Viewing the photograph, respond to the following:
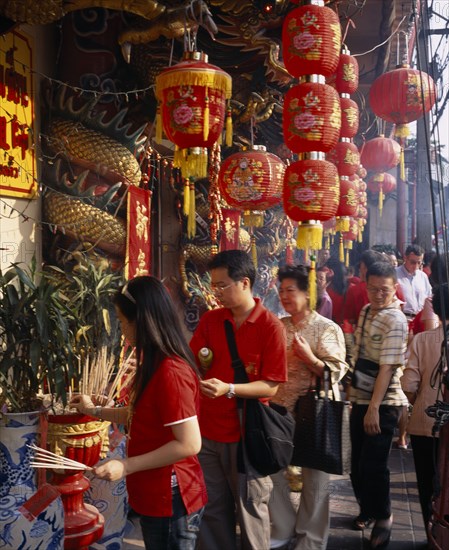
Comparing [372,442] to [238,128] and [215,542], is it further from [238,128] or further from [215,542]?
[238,128]

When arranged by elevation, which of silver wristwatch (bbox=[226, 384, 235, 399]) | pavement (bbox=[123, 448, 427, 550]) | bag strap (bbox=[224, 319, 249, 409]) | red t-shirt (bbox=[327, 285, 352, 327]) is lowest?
pavement (bbox=[123, 448, 427, 550])

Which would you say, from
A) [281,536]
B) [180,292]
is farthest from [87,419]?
[180,292]

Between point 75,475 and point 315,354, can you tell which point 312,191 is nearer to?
point 315,354

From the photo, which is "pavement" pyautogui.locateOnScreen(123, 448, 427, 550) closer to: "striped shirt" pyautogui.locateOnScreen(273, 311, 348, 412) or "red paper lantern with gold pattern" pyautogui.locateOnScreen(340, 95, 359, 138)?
"striped shirt" pyautogui.locateOnScreen(273, 311, 348, 412)

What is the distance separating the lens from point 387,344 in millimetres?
3789

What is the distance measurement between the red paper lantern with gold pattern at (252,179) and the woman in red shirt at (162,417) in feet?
12.5

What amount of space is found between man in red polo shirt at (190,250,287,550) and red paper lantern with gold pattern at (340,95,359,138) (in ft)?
13.7

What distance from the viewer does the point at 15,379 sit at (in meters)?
3.11

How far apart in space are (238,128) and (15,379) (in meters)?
5.70

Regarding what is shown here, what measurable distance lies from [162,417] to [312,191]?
3038 mm

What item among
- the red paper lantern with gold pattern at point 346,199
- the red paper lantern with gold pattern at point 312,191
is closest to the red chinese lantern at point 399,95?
the red paper lantern with gold pattern at point 346,199

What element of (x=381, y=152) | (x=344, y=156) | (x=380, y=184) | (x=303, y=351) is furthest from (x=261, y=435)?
(x=380, y=184)

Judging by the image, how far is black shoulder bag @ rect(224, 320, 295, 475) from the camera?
295 centimetres

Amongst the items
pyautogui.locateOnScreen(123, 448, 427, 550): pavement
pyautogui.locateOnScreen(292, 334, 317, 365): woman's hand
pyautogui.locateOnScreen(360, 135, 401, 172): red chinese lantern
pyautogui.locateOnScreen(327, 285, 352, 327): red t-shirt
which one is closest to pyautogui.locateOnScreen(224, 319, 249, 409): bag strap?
pyautogui.locateOnScreen(292, 334, 317, 365): woman's hand
